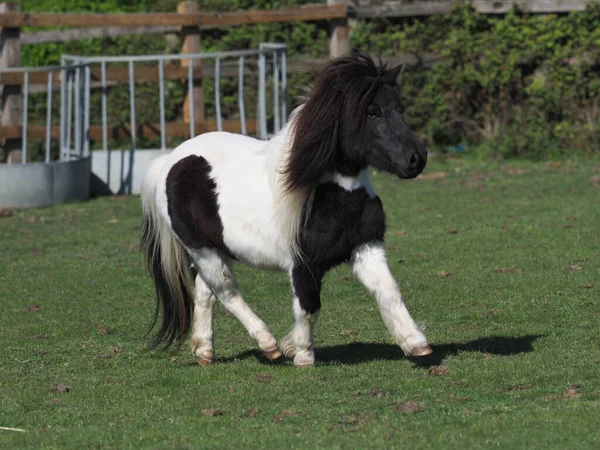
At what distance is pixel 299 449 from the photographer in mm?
5012

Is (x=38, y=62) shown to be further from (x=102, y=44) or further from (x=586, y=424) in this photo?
(x=586, y=424)

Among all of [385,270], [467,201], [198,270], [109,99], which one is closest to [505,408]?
[385,270]

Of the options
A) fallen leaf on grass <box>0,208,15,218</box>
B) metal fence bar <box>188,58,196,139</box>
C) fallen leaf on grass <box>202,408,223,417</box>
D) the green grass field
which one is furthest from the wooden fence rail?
fallen leaf on grass <box>202,408,223,417</box>

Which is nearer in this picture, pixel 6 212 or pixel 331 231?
pixel 331 231

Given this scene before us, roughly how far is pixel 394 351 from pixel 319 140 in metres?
1.62

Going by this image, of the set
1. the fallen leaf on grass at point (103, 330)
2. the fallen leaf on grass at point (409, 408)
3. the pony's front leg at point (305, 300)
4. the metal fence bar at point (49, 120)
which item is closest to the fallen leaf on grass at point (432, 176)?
the metal fence bar at point (49, 120)

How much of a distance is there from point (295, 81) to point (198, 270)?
11.3 m

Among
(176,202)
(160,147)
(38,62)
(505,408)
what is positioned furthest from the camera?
(38,62)

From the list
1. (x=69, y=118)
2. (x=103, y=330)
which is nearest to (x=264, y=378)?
(x=103, y=330)

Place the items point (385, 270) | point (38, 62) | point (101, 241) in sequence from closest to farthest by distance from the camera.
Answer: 1. point (385, 270)
2. point (101, 241)
3. point (38, 62)

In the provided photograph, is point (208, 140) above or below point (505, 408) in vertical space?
above

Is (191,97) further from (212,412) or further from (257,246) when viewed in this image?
(212,412)

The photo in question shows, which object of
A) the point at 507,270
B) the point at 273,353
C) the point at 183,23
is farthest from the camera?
the point at 183,23

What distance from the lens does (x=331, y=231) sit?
642 centimetres
